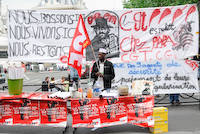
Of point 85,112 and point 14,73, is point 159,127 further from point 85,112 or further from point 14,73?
point 14,73

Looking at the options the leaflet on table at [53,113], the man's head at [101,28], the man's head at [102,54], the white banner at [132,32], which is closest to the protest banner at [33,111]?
the leaflet on table at [53,113]

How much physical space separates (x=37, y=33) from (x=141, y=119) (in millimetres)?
3941

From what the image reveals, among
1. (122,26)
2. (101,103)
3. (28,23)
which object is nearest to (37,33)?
(28,23)

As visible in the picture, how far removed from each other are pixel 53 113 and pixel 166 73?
4.20 m

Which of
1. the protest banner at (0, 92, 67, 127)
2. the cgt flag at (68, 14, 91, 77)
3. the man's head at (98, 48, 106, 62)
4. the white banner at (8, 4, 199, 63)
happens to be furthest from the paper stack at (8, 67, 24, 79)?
the man's head at (98, 48, 106, 62)

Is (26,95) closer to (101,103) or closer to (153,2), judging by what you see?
(101,103)

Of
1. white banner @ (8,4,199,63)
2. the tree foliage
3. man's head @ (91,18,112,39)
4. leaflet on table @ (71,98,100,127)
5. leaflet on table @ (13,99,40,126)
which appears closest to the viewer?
leaflet on table @ (71,98,100,127)

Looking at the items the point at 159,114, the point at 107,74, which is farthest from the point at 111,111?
the point at 159,114

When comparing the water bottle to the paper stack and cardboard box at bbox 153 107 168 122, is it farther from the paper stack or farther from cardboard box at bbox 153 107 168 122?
the paper stack

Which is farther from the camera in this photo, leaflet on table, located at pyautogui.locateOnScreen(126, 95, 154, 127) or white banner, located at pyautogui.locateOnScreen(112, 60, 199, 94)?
white banner, located at pyautogui.locateOnScreen(112, 60, 199, 94)

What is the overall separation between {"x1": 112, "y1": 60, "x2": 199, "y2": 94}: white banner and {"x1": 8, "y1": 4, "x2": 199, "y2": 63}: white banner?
13.6 inches

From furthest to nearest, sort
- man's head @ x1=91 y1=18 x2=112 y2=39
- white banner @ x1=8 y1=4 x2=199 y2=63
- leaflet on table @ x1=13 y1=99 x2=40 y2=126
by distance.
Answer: man's head @ x1=91 y1=18 x2=112 y2=39 → white banner @ x1=8 y1=4 x2=199 y2=63 → leaflet on table @ x1=13 y1=99 x2=40 y2=126

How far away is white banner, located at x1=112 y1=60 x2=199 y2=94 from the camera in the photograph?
728cm

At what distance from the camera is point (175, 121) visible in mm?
6035
